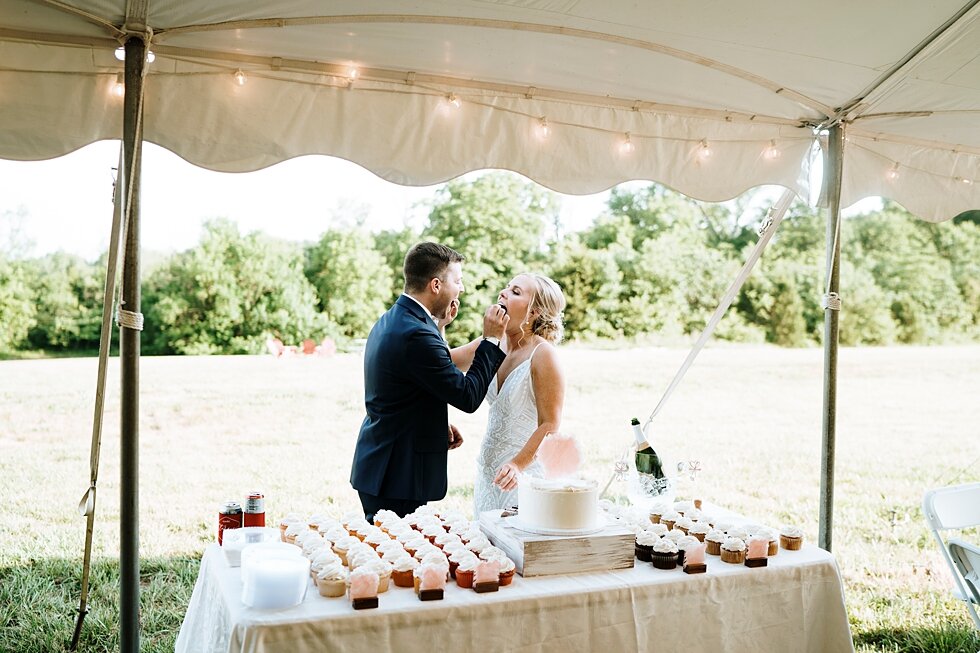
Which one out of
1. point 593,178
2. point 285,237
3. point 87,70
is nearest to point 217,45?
point 87,70

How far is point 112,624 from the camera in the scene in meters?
4.09

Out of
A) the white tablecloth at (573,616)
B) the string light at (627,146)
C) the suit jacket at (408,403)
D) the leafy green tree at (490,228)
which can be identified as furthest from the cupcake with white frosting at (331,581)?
the leafy green tree at (490,228)

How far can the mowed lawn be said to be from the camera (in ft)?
15.2

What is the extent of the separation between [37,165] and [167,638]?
685 centimetres

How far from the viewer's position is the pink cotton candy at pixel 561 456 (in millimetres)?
2152

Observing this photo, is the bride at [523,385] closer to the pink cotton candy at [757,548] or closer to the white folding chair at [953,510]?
the pink cotton candy at [757,548]

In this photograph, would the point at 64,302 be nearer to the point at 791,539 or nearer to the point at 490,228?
the point at 490,228

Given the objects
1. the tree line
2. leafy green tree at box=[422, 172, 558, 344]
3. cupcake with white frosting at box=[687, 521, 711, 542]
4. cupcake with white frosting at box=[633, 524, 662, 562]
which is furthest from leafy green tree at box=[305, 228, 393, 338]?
cupcake with white frosting at box=[633, 524, 662, 562]

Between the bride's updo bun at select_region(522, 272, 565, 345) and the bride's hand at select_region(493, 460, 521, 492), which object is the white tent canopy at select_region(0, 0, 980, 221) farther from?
the bride's hand at select_region(493, 460, 521, 492)

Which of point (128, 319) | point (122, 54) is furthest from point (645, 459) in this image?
point (122, 54)

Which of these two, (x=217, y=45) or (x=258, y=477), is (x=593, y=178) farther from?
(x=258, y=477)

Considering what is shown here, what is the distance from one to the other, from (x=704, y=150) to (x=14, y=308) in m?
7.62

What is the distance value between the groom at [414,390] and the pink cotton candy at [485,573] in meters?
0.73

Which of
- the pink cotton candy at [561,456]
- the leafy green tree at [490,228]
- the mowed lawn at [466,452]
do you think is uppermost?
the leafy green tree at [490,228]
